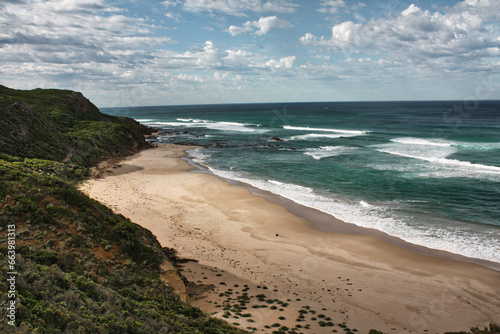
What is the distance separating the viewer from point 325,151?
164 ft

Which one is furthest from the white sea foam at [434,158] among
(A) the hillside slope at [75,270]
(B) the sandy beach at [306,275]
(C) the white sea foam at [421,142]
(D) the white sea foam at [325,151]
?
(A) the hillside slope at [75,270]

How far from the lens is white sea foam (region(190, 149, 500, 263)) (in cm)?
1742

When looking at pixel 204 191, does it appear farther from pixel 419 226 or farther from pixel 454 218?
pixel 454 218

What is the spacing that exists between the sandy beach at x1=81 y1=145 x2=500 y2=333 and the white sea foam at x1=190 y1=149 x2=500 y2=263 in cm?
166

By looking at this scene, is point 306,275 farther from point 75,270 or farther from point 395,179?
point 395,179

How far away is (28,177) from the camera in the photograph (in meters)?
13.3

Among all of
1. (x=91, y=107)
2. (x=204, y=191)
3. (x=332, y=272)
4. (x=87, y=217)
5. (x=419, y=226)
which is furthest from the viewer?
(x=91, y=107)

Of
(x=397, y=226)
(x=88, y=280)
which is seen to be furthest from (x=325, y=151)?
(x=88, y=280)

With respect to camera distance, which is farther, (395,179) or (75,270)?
(395,179)

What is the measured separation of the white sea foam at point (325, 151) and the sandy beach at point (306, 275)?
916 inches

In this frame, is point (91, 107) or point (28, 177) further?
point (91, 107)

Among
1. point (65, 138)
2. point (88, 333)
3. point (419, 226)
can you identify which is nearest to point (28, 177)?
point (88, 333)

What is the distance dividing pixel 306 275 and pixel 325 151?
122 ft

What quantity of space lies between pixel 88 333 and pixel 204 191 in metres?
21.6
